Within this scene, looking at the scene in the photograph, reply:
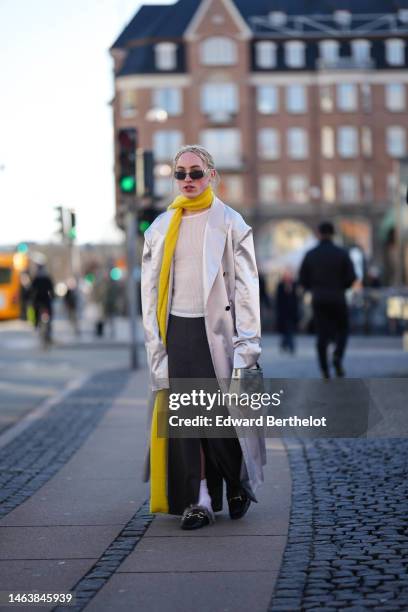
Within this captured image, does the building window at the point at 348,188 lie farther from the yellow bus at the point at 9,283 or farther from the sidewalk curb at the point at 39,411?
the sidewalk curb at the point at 39,411

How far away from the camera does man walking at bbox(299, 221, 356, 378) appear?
1342cm

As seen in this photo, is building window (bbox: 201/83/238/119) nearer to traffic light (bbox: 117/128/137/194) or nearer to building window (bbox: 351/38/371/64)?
building window (bbox: 351/38/371/64)

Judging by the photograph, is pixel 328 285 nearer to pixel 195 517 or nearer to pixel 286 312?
pixel 195 517

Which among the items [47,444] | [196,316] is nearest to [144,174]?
[47,444]

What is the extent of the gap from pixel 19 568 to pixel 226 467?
1.31m

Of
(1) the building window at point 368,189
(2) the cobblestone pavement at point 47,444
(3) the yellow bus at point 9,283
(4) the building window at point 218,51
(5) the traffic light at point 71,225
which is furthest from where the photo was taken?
(1) the building window at point 368,189

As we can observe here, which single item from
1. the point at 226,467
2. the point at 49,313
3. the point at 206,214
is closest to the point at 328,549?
the point at 226,467

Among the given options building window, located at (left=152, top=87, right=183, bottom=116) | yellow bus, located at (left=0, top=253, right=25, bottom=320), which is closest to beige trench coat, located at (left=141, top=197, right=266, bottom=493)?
yellow bus, located at (left=0, top=253, right=25, bottom=320)

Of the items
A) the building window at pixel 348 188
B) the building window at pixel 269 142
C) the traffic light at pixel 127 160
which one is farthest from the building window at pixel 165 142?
the traffic light at pixel 127 160

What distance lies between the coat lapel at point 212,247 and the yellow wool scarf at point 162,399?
108 mm

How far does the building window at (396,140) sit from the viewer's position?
81.6 meters

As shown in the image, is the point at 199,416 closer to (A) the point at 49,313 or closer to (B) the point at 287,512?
(B) the point at 287,512

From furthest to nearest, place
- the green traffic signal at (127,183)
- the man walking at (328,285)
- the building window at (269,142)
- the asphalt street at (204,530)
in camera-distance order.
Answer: the building window at (269,142) → the green traffic signal at (127,183) → the man walking at (328,285) → the asphalt street at (204,530)

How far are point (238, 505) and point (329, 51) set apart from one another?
75.6 m
